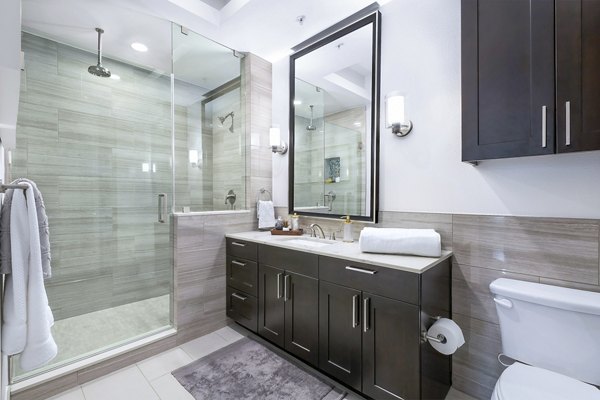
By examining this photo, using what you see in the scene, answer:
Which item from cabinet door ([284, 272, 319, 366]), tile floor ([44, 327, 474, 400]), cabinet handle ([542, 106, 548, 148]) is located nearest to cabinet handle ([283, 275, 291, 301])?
cabinet door ([284, 272, 319, 366])

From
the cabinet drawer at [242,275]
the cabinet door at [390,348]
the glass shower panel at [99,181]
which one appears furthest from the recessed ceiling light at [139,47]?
the cabinet door at [390,348]

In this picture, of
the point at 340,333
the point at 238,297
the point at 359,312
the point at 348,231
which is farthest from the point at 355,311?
the point at 238,297

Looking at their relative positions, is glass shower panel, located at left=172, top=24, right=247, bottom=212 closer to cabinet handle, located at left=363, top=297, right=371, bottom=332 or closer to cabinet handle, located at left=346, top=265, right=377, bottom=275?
cabinet handle, located at left=346, top=265, right=377, bottom=275

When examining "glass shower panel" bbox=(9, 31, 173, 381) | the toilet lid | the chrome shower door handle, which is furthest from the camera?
the chrome shower door handle

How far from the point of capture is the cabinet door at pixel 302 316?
1.80m

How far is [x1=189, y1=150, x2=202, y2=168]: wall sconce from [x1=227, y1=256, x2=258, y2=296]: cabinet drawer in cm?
120

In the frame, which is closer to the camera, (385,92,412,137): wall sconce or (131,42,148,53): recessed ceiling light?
(385,92,412,137): wall sconce

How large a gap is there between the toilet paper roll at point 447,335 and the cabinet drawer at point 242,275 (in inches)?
52.1

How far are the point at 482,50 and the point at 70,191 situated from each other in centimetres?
341

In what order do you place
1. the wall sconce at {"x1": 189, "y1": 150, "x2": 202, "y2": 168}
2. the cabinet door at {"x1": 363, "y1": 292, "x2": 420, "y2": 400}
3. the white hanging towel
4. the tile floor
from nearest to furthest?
the white hanging towel → the cabinet door at {"x1": 363, "y1": 292, "x2": 420, "y2": 400} → the tile floor → the wall sconce at {"x1": 189, "y1": 150, "x2": 202, "y2": 168}

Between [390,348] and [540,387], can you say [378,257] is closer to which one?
[390,348]

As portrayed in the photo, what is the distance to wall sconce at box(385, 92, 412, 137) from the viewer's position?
1836 mm

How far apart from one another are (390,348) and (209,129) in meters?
2.80

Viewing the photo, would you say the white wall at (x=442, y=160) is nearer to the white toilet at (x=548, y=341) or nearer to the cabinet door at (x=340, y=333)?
the white toilet at (x=548, y=341)
